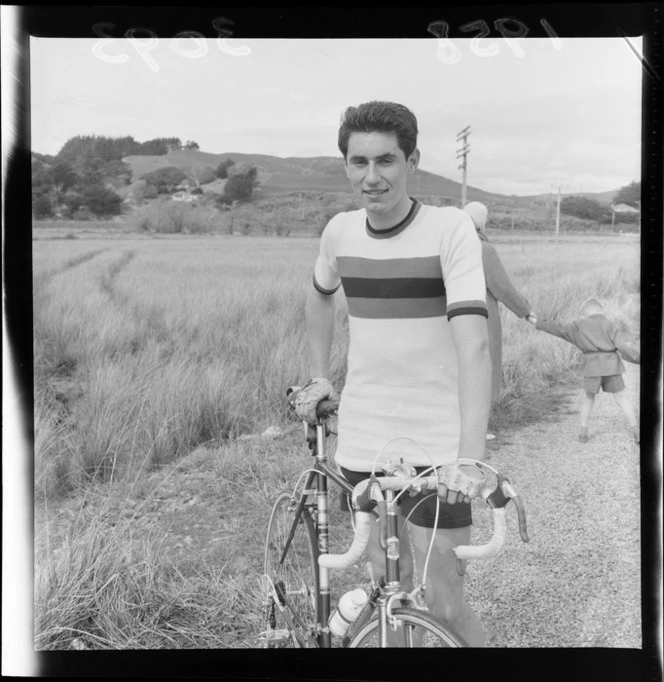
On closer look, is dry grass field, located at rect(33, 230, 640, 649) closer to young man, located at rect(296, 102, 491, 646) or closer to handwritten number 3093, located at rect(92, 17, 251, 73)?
young man, located at rect(296, 102, 491, 646)

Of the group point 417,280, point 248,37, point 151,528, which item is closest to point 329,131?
point 248,37

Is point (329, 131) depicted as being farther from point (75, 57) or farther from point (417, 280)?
point (75, 57)

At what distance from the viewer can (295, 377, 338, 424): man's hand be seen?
347 cm

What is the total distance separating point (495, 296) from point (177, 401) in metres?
1.51

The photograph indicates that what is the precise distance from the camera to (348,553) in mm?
2992

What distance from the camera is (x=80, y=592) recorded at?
388 cm

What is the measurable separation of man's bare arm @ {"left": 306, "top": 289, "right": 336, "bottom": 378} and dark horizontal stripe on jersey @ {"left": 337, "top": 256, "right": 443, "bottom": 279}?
304mm

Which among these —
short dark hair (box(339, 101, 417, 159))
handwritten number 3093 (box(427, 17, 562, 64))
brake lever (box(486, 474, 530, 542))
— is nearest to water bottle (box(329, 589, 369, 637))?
brake lever (box(486, 474, 530, 542))

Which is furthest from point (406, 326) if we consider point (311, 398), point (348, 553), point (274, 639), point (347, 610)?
point (274, 639)

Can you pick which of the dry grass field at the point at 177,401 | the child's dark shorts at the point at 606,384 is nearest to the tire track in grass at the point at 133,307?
the dry grass field at the point at 177,401

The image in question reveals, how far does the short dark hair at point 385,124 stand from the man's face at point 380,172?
0.03 meters

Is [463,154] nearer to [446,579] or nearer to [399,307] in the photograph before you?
[399,307]

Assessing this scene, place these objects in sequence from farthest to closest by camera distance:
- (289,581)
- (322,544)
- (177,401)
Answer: (177,401) < (289,581) < (322,544)

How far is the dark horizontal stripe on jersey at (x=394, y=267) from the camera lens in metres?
Answer: 3.42
